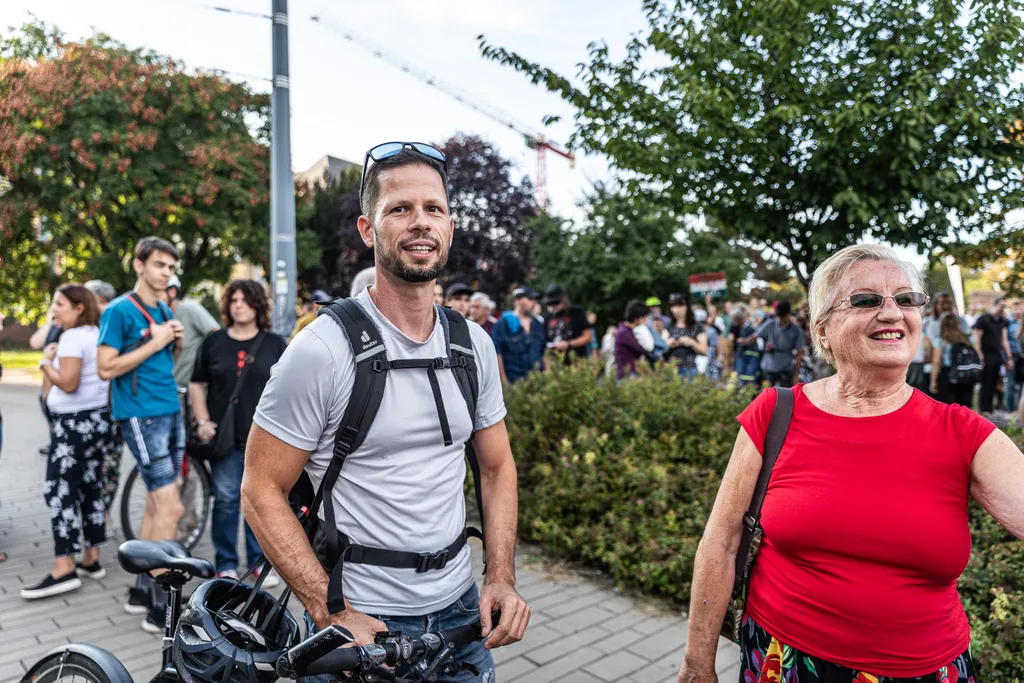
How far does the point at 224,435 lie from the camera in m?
4.54

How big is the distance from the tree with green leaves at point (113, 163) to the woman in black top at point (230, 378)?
50.3ft

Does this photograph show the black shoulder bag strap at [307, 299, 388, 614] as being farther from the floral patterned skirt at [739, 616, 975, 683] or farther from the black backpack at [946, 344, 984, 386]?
the black backpack at [946, 344, 984, 386]

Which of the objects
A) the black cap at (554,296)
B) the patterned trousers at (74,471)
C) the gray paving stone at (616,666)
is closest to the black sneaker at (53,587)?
the patterned trousers at (74,471)

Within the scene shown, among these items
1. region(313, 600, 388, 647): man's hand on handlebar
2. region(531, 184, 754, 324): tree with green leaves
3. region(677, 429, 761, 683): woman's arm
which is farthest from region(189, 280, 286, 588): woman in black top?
region(531, 184, 754, 324): tree with green leaves

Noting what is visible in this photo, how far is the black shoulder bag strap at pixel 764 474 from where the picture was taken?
6.58 feet

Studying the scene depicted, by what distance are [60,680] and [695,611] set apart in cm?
194

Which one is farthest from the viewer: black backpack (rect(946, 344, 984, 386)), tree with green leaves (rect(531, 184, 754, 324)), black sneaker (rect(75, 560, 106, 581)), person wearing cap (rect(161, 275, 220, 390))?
tree with green leaves (rect(531, 184, 754, 324))

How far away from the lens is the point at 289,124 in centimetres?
804

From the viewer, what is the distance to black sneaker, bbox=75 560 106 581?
16.2 feet

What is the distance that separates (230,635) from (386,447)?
565mm

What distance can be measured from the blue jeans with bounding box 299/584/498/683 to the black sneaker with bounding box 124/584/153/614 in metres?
3.01

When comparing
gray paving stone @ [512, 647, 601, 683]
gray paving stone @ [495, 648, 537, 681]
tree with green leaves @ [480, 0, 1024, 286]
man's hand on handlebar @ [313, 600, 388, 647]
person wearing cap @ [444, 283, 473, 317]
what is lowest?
gray paving stone @ [495, 648, 537, 681]

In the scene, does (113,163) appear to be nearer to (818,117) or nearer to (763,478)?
(818,117)

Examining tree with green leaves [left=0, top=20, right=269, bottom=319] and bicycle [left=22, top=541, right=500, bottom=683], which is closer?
bicycle [left=22, top=541, right=500, bottom=683]
